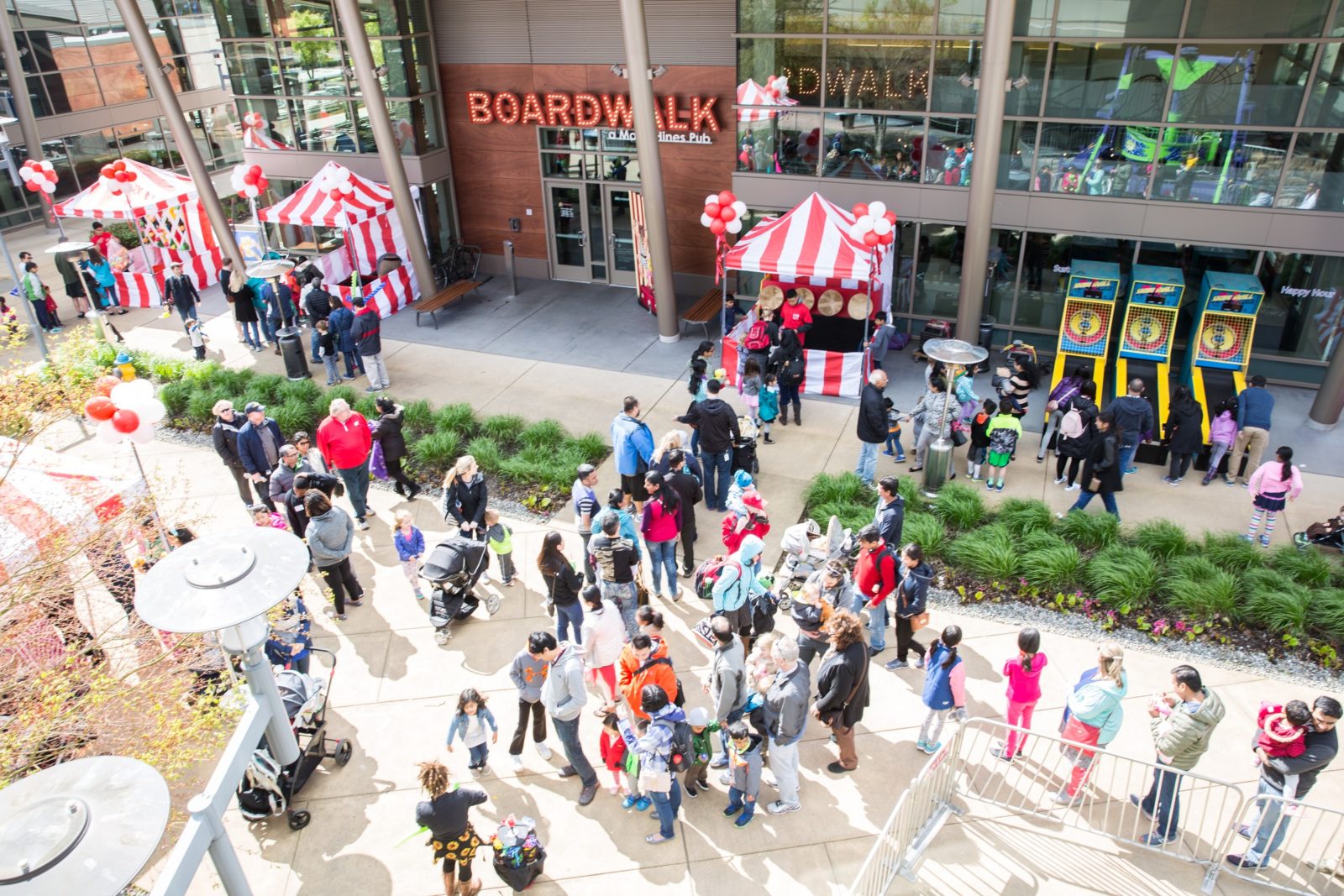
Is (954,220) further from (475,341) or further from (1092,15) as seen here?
(475,341)

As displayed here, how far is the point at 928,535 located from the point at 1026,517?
1.31 meters

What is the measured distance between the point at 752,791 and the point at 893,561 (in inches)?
94.9

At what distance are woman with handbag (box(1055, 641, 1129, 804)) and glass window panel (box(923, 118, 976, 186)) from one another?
9646mm

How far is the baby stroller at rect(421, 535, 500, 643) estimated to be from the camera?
940 centimetres

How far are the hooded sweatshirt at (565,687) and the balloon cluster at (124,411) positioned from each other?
4.48 metres

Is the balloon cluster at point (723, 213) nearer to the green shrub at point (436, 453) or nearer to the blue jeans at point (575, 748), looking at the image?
the green shrub at point (436, 453)

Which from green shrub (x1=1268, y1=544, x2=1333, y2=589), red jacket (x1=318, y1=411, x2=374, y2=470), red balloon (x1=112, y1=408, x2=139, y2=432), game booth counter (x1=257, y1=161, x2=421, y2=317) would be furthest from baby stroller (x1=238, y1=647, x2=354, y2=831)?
game booth counter (x1=257, y1=161, x2=421, y2=317)

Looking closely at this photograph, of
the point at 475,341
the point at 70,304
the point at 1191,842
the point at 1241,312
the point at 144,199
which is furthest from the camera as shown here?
the point at 70,304

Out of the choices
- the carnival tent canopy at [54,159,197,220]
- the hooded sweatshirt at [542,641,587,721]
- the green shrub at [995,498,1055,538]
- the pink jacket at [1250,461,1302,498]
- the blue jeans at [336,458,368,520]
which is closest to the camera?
the hooded sweatshirt at [542,641,587,721]

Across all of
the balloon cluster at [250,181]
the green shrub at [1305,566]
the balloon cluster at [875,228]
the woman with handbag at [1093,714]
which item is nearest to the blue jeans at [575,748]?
the woman with handbag at [1093,714]

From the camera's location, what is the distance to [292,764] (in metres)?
7.34

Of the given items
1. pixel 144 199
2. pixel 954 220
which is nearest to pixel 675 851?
pixel 954 220

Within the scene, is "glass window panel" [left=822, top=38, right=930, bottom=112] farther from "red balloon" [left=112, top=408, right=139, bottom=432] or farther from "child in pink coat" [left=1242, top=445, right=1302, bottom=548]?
"red balloon" [left=112, top=408, right=139, bottom=432]

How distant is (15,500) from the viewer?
7.14m
